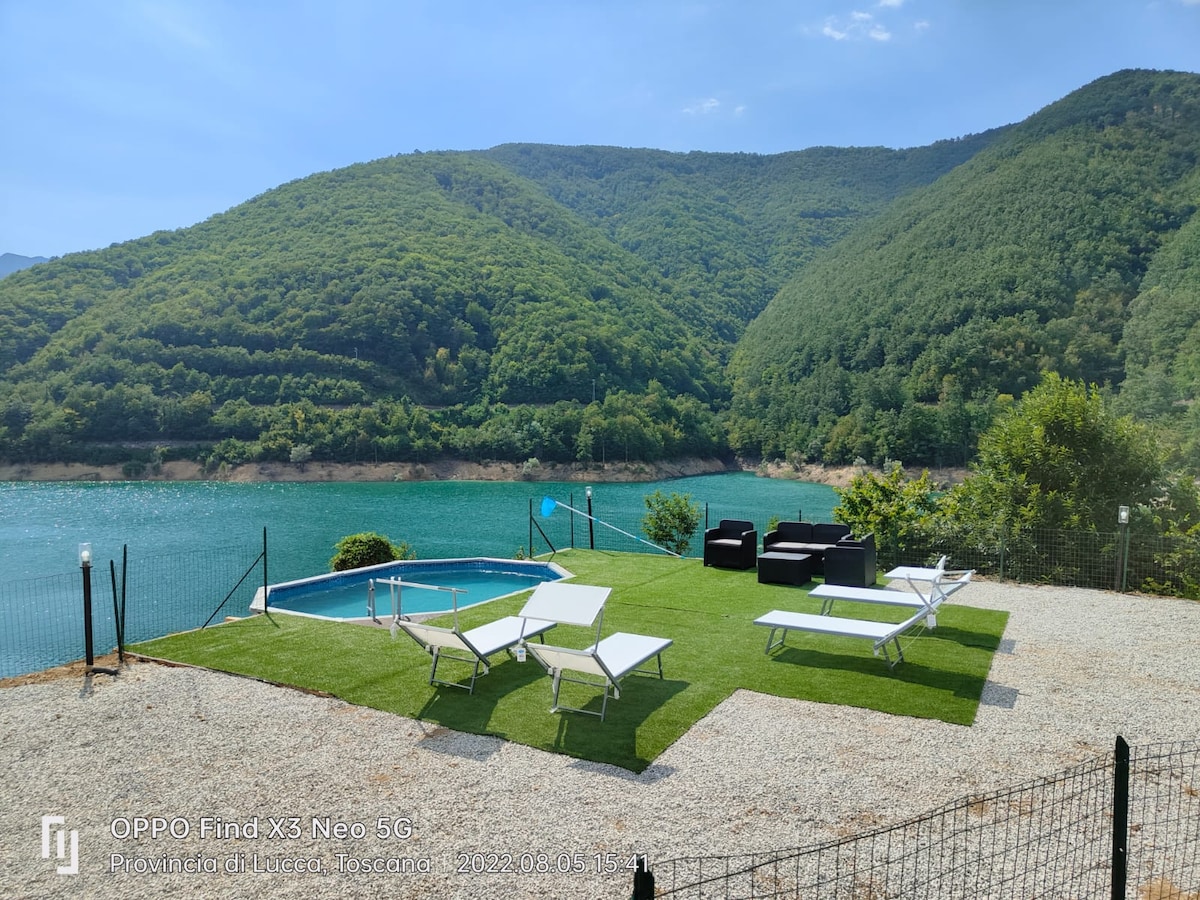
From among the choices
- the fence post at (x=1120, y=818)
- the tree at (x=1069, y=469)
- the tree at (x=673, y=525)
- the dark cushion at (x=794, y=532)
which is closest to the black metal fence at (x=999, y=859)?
the fence post at (x=1120, y=818)

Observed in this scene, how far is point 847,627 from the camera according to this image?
250 inches

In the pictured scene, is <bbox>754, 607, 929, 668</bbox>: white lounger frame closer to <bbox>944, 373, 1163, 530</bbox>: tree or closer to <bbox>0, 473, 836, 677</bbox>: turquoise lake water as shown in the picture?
<bbox>0, 473, 836, 677</bbox>: turquoise lake water

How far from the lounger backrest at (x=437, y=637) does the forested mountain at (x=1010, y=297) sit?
165ft

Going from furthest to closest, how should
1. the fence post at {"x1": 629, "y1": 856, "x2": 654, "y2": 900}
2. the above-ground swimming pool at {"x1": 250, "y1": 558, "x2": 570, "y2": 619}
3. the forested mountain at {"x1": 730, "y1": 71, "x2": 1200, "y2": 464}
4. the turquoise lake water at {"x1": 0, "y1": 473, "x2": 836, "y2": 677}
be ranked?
the forested mountain at {"x1": 730, "y1": 71, "x2": 1200, "y2": 464}
the turquoise lake water at {"x1": 0, "y1": 473, "x2": 836, "y2": 677}
the above-ground swimming pool at {"x1": 250, "y1": 558, "x2": 570, "y2": 619}
the fence post at {"x1": 629, "y1": 856, "x2": 654, "y2": 900}

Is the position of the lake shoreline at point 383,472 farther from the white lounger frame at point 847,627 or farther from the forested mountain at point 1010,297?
the white lounger frame at point 847,627

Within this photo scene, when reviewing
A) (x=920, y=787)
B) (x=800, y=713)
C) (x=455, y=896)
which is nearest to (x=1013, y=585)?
(x=800, y=713)

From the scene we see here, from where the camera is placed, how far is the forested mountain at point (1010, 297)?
5794 centimetres

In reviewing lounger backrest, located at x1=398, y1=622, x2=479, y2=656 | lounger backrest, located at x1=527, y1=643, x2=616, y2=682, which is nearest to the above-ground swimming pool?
lounger backrest, located at x1=398, y1=622, x2=479, y2=656

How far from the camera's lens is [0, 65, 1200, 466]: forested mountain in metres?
62.9

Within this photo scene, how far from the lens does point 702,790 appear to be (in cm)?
416

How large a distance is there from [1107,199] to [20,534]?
270ft

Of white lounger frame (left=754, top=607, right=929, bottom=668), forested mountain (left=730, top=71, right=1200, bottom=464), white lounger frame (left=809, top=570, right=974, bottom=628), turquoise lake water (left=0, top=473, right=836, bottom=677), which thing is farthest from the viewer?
forested mountain (left=730, top=71, right=1200, bottom=464)

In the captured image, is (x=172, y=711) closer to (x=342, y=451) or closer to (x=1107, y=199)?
(x=342, y=451)

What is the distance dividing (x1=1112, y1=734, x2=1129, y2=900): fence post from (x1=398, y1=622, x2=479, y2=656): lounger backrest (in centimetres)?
393
